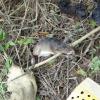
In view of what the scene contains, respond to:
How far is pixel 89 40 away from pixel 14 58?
65 cm

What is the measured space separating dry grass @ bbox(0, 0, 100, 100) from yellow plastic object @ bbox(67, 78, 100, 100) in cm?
8

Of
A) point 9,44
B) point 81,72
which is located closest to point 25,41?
point 9,44

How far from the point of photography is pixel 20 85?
102 inches

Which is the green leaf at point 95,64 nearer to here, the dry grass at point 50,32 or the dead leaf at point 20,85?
the dry grass at point 50,32

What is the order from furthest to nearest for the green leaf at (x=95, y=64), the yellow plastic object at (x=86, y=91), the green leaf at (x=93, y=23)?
→ the green leaf at (x=93, y=23)
the green leaf at (x=95, y=64)
the yellow plastic object at (x=86, y=91)

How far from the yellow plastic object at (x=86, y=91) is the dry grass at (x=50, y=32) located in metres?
0.08

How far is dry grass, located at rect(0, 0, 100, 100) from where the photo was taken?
2609mm

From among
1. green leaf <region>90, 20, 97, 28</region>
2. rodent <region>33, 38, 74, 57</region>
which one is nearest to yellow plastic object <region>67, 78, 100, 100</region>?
rodent <region>33, 38, 74, 57</region>

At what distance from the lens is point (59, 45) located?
266cm

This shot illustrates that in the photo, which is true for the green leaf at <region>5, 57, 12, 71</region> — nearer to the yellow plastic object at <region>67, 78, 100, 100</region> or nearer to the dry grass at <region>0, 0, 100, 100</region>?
the dry grass at <region>0, 0, 100, 100</region>

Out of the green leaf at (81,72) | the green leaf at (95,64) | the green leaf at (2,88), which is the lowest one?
the green leaf at (2,88)

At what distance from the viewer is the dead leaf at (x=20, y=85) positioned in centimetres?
254

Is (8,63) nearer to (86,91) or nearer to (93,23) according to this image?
(86,91)

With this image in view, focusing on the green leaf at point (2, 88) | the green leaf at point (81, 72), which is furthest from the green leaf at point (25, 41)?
the green leaf at point (81, 72)
